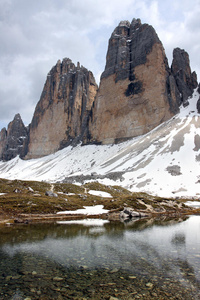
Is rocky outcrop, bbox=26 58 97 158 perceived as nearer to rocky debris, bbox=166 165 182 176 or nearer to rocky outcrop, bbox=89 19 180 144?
rocky outcrop, bbox=89 19 180 144

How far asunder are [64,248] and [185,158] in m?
68.8

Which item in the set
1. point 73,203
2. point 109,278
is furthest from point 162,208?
point 109,278

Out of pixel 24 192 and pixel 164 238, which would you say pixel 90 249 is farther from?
pixel 24 192

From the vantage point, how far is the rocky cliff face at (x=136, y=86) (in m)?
113

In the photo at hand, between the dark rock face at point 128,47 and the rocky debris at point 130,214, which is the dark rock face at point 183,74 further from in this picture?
the rocky debris at point 130,214

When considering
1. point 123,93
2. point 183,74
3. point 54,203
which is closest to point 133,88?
point 123,93

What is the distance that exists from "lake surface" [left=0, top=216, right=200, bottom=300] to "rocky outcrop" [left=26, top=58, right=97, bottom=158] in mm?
134666

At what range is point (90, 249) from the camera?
14.6 m

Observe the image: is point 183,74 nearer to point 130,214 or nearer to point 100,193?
point 100,193

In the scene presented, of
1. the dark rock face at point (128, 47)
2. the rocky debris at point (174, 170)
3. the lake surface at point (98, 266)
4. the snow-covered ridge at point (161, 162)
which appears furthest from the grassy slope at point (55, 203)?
the dark rock face at point (128, 47)

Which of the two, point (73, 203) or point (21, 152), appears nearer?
point (73, 203)

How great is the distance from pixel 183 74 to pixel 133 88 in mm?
29177

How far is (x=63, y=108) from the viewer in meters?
166

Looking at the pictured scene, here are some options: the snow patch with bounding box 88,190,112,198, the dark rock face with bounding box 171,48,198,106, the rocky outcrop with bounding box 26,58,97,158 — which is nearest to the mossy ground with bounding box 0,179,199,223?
the snow patch with bounding box 88,190,112,198
